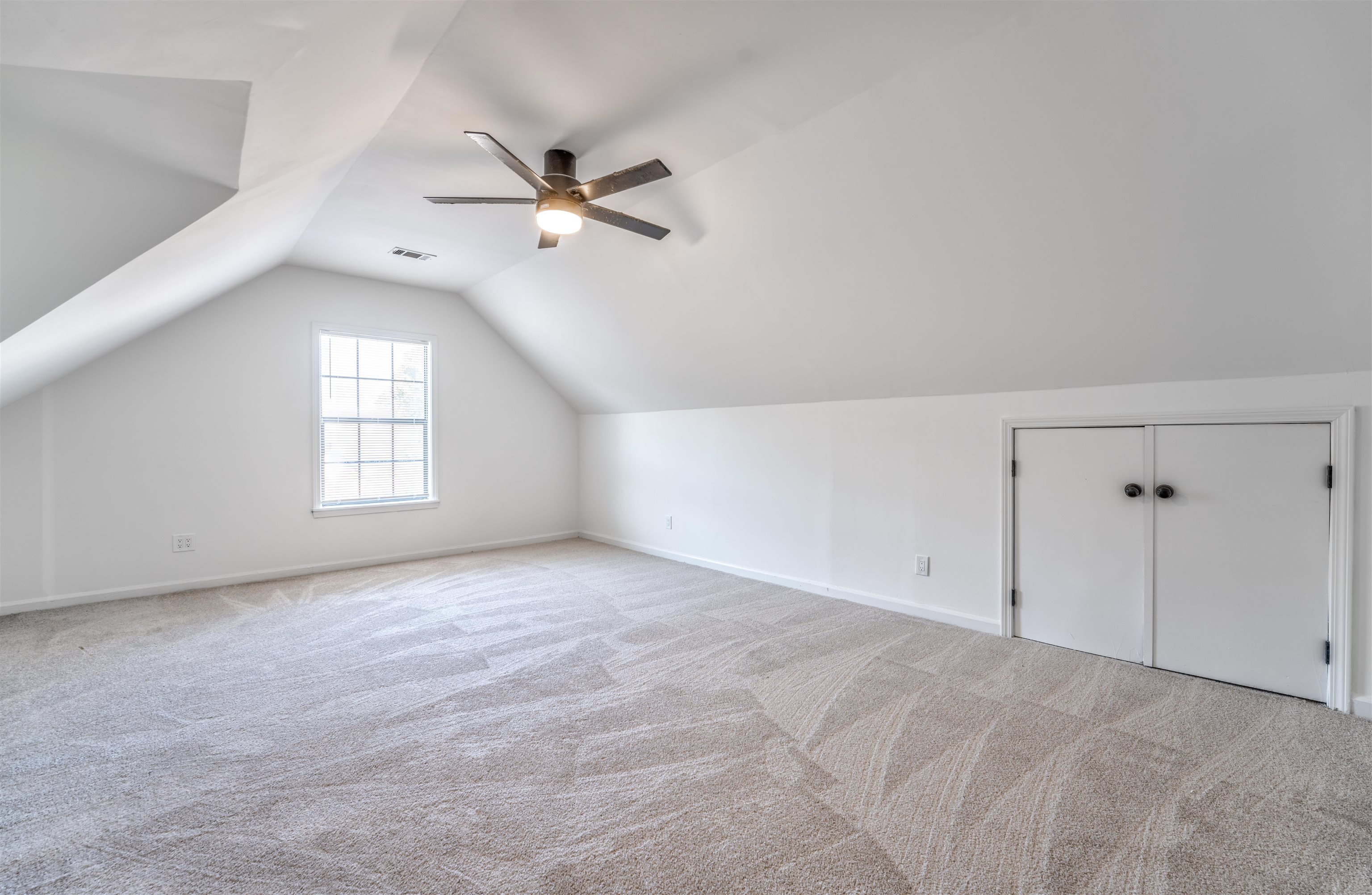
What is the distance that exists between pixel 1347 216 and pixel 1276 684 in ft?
6.83

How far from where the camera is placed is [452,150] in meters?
2.95

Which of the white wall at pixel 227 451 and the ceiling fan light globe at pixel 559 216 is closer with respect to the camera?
the ceiling fan light globe at pixel 559 216

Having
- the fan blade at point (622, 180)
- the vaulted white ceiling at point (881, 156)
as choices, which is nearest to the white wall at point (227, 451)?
the vaulted white ceiling at point (881, 156)

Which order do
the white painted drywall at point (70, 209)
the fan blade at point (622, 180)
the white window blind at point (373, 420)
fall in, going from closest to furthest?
the white painted drywall at point (70, 209) → the fan blade at point (622, 180) → the white window blind at point (373, 420)

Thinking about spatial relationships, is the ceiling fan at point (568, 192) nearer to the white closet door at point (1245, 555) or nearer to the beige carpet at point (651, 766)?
the beige carpet at point (651, 766)

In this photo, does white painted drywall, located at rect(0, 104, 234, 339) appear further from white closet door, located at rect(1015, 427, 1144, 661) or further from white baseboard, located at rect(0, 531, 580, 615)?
white closet door, located at rect(1015, 427, 1144, 661)

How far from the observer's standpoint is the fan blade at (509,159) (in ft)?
7.52

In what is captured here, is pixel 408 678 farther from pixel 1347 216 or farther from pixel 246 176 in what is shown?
pixel 1347 216

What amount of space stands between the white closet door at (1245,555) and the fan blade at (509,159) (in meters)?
3.38

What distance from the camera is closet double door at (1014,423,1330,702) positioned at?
2.69 metres

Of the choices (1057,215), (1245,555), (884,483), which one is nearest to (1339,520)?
(1245,555)

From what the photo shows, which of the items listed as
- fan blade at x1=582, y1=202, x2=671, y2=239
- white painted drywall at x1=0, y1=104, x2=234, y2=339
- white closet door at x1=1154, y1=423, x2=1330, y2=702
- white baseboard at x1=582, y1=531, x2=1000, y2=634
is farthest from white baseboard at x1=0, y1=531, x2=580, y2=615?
white closet door at x1=1154, y1=423, x2=1330, y2=702

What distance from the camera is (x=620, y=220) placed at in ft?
9.88

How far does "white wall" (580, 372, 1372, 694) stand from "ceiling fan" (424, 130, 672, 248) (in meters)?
2.09
